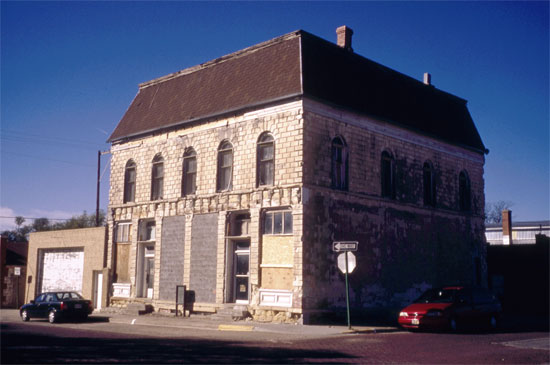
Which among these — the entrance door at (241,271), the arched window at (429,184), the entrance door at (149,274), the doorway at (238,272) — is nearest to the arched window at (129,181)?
the entrance door at (149,274)

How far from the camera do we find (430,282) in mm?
26703

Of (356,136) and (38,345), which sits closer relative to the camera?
(38,345)

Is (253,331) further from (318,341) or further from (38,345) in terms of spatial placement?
(38,345)

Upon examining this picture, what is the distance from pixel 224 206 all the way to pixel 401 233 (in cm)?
805

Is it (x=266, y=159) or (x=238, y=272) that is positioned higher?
(x=266, y=159)

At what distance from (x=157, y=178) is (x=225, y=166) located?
4722 millimetres

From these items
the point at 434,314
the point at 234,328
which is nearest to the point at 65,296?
the point at 234,328

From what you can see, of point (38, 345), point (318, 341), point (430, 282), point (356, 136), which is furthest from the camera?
point (430, 282)

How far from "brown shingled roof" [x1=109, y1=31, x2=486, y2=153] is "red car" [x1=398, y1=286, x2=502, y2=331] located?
8.48 m

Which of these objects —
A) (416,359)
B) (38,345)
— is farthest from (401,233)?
(38,345)

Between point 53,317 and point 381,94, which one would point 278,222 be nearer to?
point 381,94

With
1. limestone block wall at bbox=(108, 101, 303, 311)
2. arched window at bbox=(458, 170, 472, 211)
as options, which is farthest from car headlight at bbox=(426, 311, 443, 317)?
arched window at bbox=(458, 170, 472, 211)

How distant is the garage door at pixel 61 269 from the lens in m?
31.7

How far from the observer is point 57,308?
24047 mm
